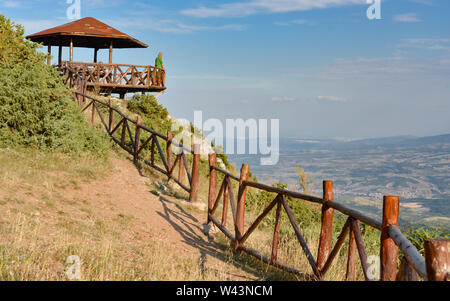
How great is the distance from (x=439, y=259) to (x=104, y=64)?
84.2 ft

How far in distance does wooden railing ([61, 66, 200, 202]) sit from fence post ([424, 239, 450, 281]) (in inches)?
341

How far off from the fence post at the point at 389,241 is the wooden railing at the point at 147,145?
7.30m

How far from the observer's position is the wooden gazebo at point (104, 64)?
1022 inches

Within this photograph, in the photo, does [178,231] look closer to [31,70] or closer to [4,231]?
[4,231]

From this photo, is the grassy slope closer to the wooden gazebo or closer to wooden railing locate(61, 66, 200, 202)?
wooden railing locate(61, 66, 200, 202)

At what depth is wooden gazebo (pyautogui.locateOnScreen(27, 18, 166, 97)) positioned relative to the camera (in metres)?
26.0

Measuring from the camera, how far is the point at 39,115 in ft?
40.0

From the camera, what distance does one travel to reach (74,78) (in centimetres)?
2398

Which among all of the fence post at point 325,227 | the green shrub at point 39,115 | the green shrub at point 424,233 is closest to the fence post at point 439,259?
the fence post at point 325,227

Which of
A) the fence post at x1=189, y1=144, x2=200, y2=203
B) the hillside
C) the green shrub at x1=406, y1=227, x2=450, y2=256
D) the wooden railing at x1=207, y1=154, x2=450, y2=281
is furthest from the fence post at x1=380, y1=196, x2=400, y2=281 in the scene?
the fence post at x1=189, y1=144, x2=200, y2=203
